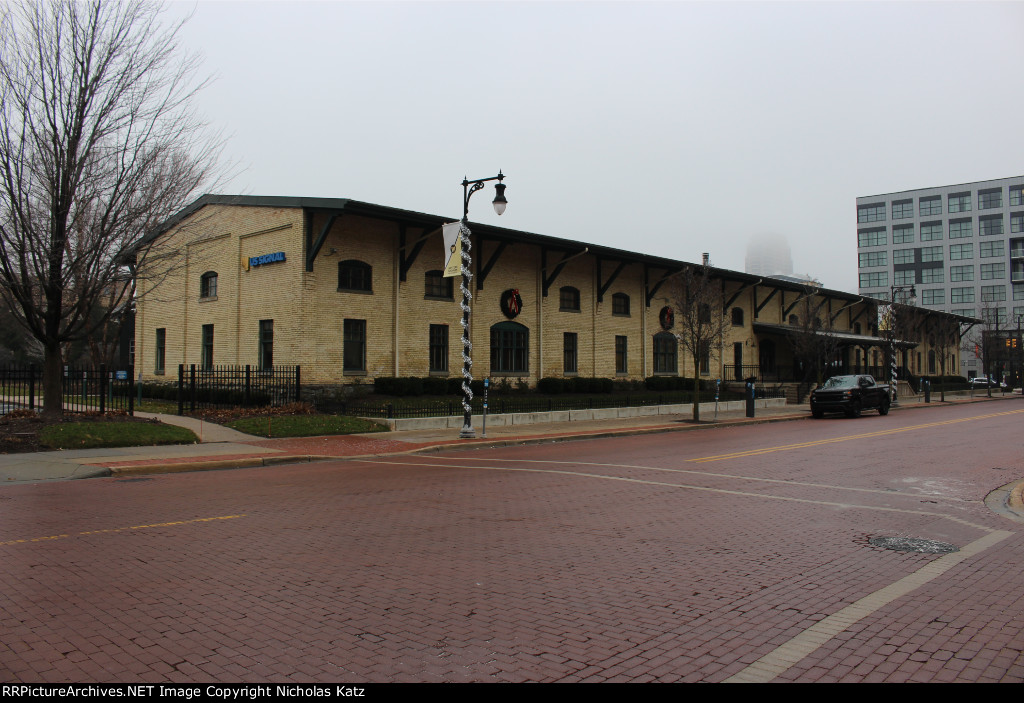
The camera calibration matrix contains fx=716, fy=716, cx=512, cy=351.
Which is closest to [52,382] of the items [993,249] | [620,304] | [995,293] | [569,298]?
[569,298]

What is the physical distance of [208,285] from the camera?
30.6 m

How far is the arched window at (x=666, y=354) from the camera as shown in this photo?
40.3 meters

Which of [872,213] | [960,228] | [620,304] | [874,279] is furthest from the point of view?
[872,213]

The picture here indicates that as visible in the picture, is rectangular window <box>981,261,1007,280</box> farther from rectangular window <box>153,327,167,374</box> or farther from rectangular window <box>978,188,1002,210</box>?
rectangular window <box>153,327,167,374</box>

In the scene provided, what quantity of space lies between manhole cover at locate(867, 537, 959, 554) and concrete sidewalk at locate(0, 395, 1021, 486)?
11.8 m

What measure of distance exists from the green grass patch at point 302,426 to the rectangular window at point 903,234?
345ft

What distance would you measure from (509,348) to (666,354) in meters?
12.8

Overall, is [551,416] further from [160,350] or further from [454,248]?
[160,350]

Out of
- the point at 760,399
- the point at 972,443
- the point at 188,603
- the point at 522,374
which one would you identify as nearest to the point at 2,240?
the point at 188,603

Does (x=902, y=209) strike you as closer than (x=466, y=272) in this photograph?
No

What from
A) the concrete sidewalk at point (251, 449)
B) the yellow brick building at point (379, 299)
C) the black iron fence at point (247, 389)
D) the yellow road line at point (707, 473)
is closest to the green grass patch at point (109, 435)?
the concrete sidewalk at point (251, 449)

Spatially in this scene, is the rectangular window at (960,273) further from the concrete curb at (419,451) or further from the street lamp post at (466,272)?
the street lamp post at (466,272)

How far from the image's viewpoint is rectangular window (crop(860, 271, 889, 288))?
106875 millimetres

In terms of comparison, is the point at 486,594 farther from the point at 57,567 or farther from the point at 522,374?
the point at 522,374
